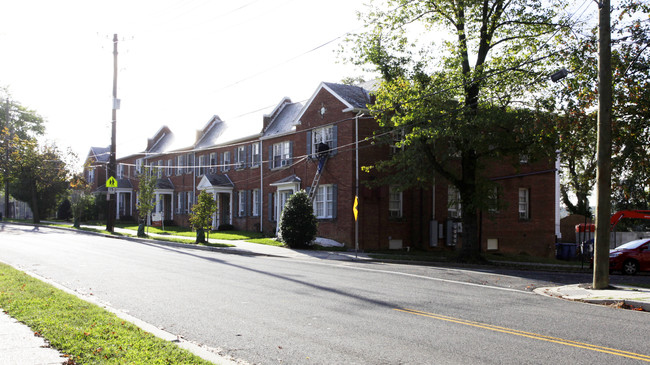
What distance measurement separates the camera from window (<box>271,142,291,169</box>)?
33094 millimetres

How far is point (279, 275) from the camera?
14461 mm

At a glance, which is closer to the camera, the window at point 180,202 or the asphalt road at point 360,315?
the asphalt road at point 360,315

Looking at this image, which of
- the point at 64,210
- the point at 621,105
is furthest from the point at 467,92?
the point at 64,210

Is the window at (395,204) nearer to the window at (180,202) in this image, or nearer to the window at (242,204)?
the window at (242,204)

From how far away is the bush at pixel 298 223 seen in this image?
26.3 metres

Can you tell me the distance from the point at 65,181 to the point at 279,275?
144 feet

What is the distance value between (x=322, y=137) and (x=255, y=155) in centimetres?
808

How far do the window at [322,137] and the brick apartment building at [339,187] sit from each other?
6 centimetres

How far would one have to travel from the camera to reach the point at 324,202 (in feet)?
97.1

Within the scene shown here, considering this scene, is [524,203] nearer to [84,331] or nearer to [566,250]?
[566,250]

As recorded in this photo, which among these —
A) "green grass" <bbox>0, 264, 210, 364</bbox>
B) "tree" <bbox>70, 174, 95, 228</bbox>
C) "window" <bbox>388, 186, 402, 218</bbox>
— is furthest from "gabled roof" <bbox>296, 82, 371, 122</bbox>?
"tree" <bbox>70, 174, 95, 228</bbox>

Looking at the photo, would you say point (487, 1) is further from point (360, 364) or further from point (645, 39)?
point (360, 364)

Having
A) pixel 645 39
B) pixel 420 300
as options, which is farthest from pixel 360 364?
pixel 645 39

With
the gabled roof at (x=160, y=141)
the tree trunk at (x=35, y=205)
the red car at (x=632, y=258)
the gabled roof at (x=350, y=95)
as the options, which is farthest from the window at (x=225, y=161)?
the red car at (x=632, y=258)
